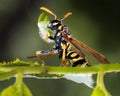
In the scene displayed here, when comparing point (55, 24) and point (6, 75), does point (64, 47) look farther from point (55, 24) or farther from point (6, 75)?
point (6, 75)

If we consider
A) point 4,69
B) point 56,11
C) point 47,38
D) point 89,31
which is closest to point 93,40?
point 89,31

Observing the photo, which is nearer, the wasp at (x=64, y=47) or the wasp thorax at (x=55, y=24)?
the wasp at (x=64, y=47)

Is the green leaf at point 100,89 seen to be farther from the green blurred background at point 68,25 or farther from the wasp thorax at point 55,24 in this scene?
the green blurred background at point 68,25

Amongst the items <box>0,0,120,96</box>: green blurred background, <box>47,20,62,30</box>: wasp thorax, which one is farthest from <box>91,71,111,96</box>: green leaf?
<box>0,0,120,96</box>: green blurred background

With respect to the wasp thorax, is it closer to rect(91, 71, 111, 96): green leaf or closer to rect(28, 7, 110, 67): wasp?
rect(28, 7, 110, 67): wasp

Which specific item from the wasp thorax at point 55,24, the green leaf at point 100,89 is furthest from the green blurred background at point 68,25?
the green leaf at point 100,89
